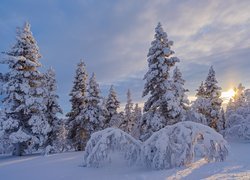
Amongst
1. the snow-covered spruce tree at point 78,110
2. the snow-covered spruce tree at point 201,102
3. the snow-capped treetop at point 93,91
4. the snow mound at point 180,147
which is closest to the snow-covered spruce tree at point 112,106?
the snow-capped treetop at point 93,91

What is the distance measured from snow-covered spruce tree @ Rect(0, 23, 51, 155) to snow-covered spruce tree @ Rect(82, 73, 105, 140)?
22.3 feet

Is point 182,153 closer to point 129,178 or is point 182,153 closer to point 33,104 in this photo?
point 129,178

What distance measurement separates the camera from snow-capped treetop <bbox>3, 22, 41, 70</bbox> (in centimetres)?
2506

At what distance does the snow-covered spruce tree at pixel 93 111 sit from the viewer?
1240 inches

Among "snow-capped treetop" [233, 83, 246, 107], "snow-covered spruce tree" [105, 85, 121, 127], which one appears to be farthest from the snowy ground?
"snow-capped treetop" [233, 83, 246, 107]

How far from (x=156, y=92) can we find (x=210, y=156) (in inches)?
459

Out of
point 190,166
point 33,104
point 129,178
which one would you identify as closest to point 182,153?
point 190,166

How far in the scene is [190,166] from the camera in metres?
13.0

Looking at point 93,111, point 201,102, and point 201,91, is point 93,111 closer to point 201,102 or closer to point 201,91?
point 201,102

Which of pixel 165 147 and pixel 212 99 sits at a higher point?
pixel 212 99

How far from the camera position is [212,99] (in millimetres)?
40562

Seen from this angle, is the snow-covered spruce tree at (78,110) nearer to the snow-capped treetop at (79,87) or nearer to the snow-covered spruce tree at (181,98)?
the snow-capped treetop at (79,87)

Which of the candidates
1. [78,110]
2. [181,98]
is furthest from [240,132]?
[78,110]

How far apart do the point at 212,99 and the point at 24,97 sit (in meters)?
26.8
